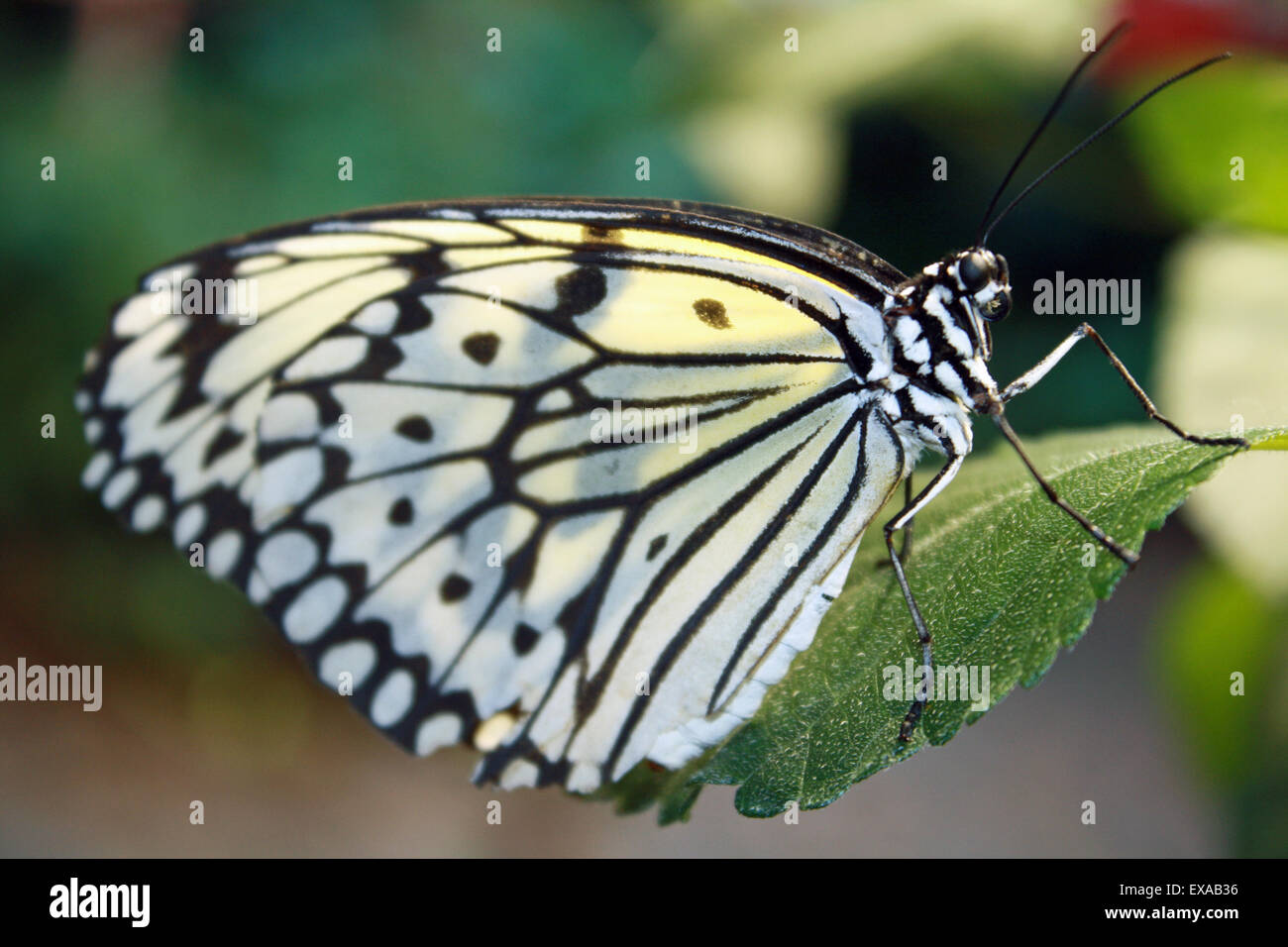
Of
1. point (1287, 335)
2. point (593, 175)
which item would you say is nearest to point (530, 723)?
point (1287, 335)

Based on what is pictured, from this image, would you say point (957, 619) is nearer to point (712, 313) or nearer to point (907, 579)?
point (907, 579)

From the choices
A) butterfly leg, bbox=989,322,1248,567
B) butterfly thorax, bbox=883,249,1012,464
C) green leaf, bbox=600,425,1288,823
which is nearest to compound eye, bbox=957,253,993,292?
butterfly thorax, bbox=883,249,1012,464

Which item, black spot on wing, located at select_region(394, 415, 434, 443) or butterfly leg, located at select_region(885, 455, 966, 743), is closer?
butterfly leg, located at select_region(885, 455, 966, 743)

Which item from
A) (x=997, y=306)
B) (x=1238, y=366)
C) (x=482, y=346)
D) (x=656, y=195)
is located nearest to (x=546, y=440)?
(x=482, y=346)

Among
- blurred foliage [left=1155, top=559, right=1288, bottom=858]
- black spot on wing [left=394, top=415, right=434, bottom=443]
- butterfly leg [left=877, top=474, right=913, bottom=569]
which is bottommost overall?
blurred foliage [left=1155, top=559, right=1288, bottom=858]

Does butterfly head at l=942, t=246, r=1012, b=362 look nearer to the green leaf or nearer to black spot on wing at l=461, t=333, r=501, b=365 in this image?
the green leaf

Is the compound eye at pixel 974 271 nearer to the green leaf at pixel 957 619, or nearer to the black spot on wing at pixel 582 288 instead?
the green leaf at pixel 957 619

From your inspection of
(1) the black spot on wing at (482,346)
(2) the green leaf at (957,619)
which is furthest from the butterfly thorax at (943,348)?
(1) the black spot on wing at (482,346)

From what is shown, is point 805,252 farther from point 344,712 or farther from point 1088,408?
point 344,712
